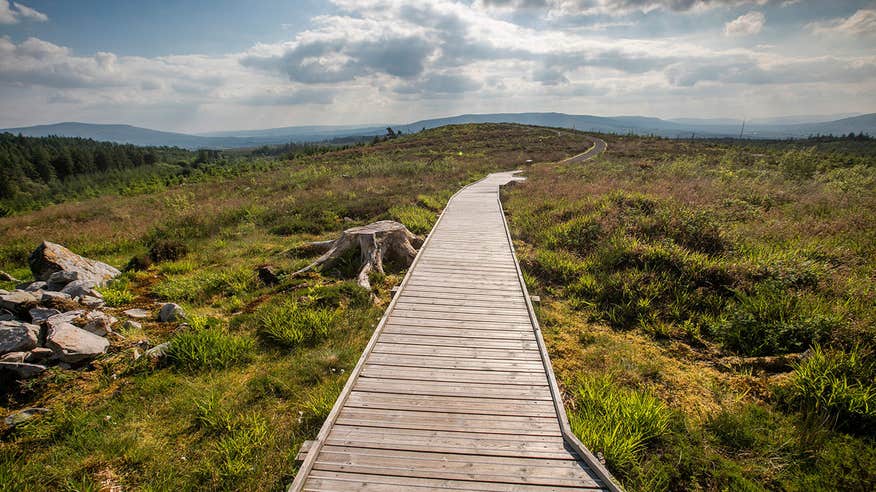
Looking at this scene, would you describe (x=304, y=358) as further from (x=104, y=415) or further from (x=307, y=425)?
(x=104, y=415)

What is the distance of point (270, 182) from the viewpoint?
29016mm

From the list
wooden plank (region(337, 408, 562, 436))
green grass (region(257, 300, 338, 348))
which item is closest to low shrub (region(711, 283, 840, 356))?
wooden plank (region(337, 408, 562, 436))

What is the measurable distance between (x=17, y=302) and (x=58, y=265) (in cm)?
236

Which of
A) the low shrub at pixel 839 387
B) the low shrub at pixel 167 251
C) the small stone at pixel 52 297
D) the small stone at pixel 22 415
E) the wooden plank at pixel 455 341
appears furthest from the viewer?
the low shrub at pixel 167 251

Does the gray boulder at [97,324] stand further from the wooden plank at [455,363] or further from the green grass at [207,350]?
the wooden plank at [455,363]

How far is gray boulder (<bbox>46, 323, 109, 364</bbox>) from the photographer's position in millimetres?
5516

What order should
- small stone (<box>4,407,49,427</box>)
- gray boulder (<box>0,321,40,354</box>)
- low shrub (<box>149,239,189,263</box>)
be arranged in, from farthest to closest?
1. low shrub (<box>149,239,189,263</box>)
2. gray boulder (<box>0,321,40,354</box>)
3. small stone (<box>4,407,49,427</box>)

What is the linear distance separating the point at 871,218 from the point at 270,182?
33.9 m

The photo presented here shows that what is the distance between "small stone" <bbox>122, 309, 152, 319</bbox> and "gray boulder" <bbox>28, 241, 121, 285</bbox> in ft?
7.71

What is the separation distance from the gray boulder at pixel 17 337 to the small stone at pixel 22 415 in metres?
1.33

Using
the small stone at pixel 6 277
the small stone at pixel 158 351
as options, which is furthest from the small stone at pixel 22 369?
the small stone at pixel 6 277

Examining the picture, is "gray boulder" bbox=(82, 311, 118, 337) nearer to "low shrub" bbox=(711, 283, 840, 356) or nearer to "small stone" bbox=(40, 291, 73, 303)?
"small stone" bbox=(40, 291, 73, 303)

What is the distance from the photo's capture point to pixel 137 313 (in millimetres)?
7594

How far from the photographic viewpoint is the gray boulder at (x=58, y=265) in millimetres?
8531
